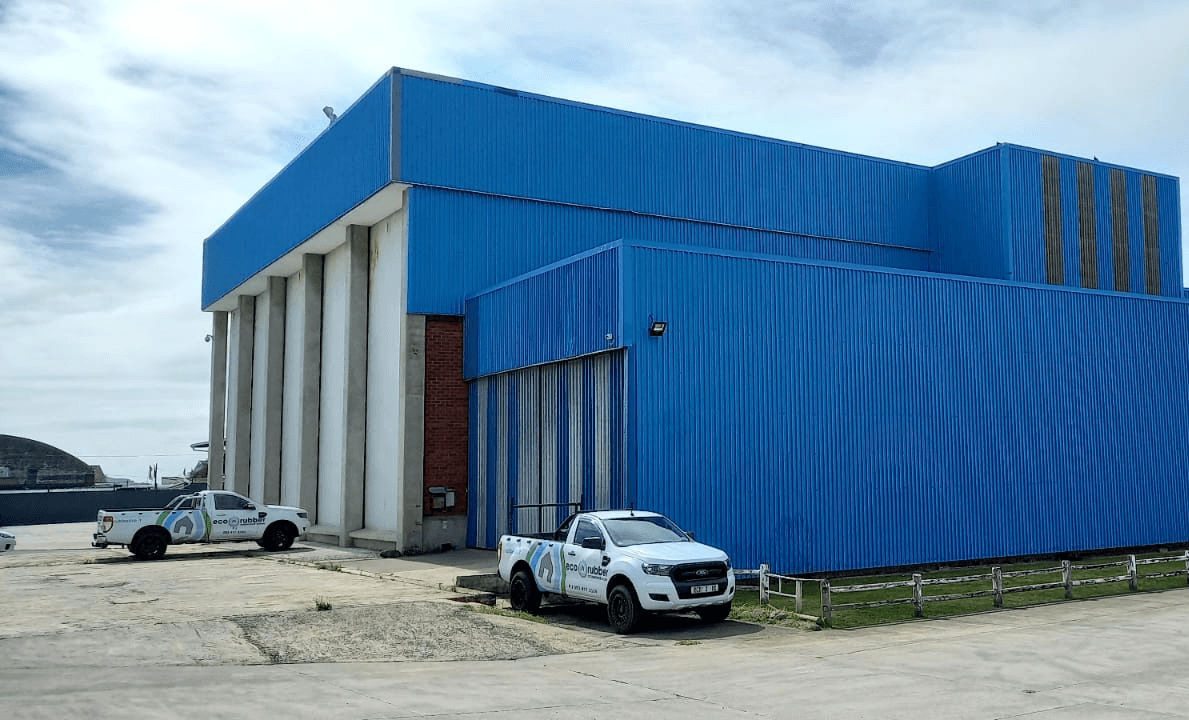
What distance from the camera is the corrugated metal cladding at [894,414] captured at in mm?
21766

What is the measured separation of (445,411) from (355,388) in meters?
4.94

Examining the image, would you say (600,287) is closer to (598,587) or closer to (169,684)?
(598,587)

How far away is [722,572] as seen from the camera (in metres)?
15.9

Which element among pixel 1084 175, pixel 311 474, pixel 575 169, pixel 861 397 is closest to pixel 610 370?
pixel 861 397

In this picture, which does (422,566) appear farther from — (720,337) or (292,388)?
(292,388)

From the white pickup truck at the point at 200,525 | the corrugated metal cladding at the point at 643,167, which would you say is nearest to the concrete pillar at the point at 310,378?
the white pickup truck at the point at 200,525

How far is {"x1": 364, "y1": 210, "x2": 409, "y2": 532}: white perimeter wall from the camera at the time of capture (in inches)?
1185

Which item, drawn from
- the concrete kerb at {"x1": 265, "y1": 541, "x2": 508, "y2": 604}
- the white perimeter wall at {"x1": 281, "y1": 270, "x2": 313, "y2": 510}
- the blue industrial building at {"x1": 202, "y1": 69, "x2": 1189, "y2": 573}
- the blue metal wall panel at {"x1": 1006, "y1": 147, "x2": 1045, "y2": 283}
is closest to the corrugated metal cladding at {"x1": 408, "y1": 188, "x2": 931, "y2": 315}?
the blue industrial building at {"x1": 202, "y1": 69, "x2": 1189, "y2": 573}

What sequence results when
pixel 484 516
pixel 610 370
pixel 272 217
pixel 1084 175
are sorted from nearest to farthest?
pixel 610 370
pixel 484 516
pixel 1084 175
pixel 272 217

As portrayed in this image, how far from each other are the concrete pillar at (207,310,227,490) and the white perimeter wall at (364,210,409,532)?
19237 millimetres

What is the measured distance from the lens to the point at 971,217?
35062mm

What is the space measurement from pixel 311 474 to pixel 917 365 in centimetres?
2200

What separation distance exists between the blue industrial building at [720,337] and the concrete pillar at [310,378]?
4.0 inches

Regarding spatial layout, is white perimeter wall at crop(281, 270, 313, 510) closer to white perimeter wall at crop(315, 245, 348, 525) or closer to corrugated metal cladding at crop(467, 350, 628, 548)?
white perimeter wall at crop(315, 245, 348, 525)
